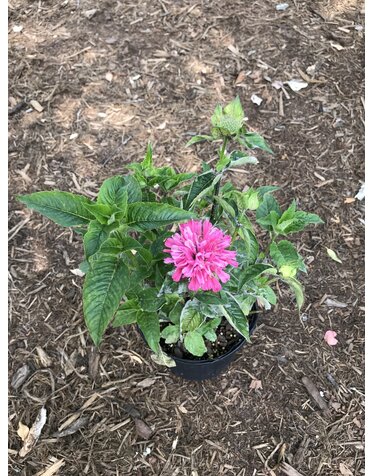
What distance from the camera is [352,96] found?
9.86ft

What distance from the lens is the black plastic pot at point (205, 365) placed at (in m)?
1.86

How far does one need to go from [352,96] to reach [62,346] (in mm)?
2248

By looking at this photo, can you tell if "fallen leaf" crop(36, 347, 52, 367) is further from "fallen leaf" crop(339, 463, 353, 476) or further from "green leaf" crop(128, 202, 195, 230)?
"fallen leaf" crop(339, 463, 353, 476)

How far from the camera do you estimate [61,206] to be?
1241 mm

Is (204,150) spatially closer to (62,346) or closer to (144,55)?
(144,55)

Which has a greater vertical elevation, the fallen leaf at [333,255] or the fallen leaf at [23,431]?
the fallen leaf at [333,255]

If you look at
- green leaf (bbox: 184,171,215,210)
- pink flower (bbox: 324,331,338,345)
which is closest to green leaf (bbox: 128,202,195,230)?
green leaf (bbox: 184,171,215,210)

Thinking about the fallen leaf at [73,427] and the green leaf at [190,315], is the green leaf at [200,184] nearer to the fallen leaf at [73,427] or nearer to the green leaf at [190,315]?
the green leaf at [190,315]

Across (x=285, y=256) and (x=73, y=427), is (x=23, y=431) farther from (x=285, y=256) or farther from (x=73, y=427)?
(x=285, y=256)

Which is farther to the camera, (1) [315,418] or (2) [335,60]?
(2) [335,60]

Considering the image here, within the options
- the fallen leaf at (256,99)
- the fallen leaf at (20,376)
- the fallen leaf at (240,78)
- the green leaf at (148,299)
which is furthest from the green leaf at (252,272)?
the fallen leaf at (240,78)

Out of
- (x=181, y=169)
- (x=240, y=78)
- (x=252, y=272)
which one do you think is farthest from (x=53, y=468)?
(x=240, y=78)

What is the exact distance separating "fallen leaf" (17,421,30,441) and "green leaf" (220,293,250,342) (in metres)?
1.17

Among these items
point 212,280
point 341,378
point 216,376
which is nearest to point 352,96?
point 341,378
